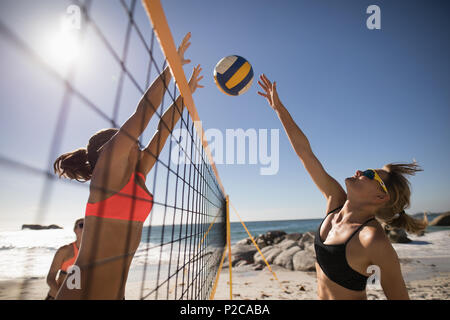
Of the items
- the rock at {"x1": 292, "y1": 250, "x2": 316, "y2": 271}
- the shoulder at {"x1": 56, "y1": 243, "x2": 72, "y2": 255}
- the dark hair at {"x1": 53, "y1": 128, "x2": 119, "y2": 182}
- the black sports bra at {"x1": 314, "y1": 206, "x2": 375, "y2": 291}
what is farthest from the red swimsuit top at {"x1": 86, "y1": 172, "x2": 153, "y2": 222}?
the rock at {"x1": 292, "y1": 250, "x2": 316, "y2": 271}

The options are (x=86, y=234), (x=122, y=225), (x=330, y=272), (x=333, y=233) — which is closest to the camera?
(x=86, y=234)

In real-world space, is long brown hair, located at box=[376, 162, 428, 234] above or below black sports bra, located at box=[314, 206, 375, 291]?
above

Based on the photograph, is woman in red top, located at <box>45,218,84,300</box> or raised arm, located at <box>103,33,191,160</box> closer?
raised arm, located at <box>103,33,191,160</box>

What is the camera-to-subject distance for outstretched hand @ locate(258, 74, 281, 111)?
8.19 feet

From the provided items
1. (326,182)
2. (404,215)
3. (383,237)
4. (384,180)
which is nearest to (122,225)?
(383,237)

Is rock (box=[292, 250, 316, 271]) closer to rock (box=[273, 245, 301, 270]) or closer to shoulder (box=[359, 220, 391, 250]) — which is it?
rock (box=[273, 245, 301, 270])

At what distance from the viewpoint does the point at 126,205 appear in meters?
1.21

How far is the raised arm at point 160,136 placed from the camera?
1533 mm

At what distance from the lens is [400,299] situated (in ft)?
4.22

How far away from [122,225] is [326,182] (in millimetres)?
1753

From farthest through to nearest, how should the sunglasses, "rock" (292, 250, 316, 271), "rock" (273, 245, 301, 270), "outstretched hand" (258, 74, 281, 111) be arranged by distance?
"rock" (273, 245, 301, 270) < "rock" (292, 250, 316, 271) < "outstretched hand" (258, 74, 281, 111) < the sunglasses

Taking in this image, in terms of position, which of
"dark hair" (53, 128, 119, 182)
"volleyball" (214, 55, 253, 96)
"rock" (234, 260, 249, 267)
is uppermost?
"volleyball" (214, 55, 253, 96)

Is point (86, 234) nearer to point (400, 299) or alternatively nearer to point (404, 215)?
point (400, 299)
